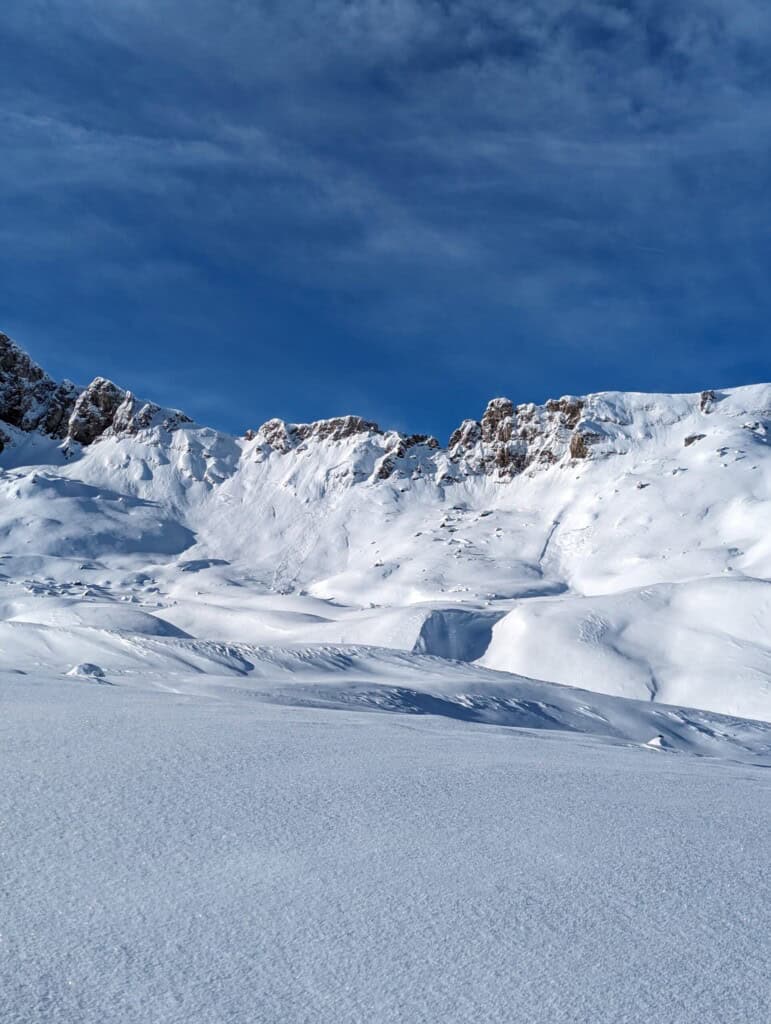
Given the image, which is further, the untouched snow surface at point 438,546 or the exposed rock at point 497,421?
the exposed rock at point 497,421

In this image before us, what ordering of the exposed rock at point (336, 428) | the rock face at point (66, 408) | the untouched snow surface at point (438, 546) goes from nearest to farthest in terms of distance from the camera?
the untouched snow surface at point (438, 546) < the exposed rock at point (336, 428) < the rock face at point (66, 408)

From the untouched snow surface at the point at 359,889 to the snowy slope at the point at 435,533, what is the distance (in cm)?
2514

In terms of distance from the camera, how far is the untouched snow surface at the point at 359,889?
242cm

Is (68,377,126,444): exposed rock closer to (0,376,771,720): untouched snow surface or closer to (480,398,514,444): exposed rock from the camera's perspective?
(0,376,771,720): untouched snow surface

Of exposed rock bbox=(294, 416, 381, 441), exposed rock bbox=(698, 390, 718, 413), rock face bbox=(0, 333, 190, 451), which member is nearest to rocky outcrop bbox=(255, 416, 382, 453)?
exposed rock bbox=(294, 416, 381, 441)

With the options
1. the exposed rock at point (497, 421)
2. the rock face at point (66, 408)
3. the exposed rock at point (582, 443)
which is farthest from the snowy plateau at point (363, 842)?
the rock face at point (66, 408)

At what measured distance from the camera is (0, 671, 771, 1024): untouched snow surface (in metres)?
2.42

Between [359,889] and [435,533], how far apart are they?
8023 cm

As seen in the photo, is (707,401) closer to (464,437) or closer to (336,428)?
(464,437)

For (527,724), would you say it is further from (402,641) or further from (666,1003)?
(402,641)

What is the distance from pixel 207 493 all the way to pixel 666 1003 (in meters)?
100

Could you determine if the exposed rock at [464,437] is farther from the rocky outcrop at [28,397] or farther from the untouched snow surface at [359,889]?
the untouched snow surface at [359,889]

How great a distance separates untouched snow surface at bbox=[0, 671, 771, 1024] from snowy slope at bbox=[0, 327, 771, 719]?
25.1m

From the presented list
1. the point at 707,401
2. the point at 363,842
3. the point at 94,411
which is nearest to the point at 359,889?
the point at 363,842
